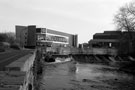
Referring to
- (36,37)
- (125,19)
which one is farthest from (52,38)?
(125,19)

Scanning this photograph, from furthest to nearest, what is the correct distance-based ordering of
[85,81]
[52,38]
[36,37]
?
[52,38] < [36,37] < [85,81]

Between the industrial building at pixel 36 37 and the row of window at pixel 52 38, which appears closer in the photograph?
the row of window at pixel 52 38

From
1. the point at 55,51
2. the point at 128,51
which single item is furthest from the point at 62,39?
the point at 128,51

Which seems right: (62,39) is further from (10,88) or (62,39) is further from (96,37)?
(10,88)

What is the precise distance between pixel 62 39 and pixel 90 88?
441 ft

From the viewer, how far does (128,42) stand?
5228cm

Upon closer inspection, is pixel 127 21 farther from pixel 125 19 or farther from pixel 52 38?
pixel 52 38

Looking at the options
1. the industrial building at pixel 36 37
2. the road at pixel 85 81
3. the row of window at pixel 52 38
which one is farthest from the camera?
the industrial building at pixel 36 37

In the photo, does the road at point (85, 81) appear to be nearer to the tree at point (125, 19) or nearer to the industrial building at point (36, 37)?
the tree at point (125, 19)

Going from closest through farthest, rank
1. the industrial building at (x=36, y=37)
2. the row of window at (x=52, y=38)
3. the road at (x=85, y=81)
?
the road at (x=85, y=81) < the row of window at (x=52, y=38) < the industrial building at (x=36, y=37)

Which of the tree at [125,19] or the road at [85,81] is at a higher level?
the tree at [125,19]

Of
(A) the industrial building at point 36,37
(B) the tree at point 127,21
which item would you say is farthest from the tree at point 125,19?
(A) the industrial building at point 36,37

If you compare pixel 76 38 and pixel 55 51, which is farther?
pixel 76 38

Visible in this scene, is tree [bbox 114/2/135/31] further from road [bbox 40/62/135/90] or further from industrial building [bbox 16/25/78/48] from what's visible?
industrial building [bbox 16/25/78/48]
